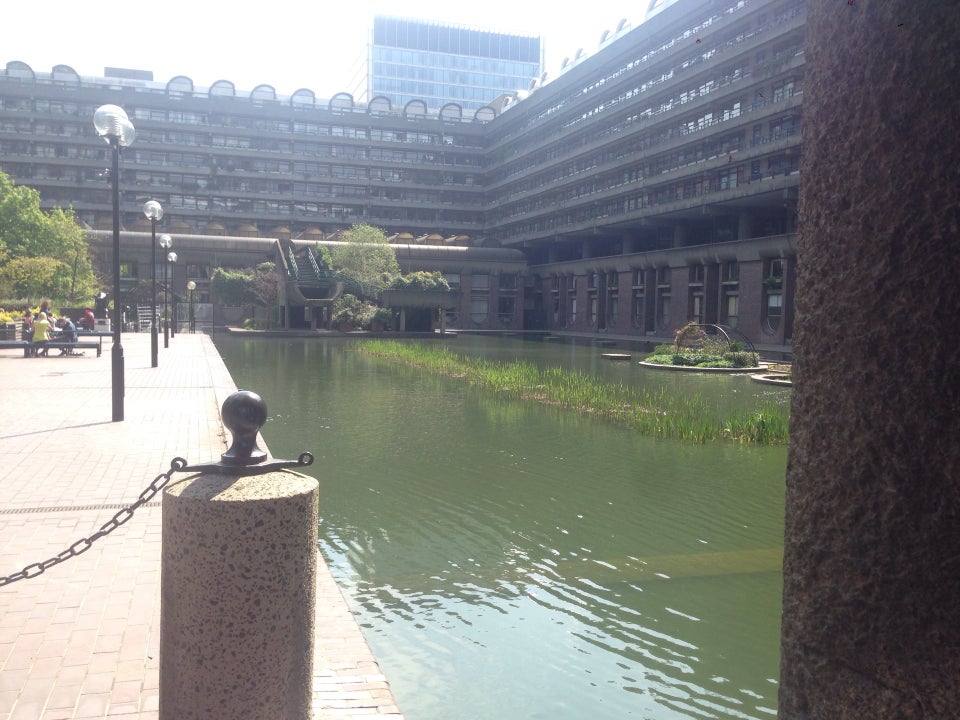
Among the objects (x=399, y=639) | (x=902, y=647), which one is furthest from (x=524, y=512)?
(x=902, y=647)

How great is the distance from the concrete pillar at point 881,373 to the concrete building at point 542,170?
4257 cm

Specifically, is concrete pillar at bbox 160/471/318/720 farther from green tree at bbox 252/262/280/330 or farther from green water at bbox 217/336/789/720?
green tree at bbox 252/262/280/330

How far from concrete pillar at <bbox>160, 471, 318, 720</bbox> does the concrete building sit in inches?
1653

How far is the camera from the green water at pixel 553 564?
5.11 m

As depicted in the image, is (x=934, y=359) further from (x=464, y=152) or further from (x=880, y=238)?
(x=464, y=152)

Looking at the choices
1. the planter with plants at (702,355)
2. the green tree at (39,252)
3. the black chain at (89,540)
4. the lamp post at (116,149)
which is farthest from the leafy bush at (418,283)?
the black chain at (89,540)

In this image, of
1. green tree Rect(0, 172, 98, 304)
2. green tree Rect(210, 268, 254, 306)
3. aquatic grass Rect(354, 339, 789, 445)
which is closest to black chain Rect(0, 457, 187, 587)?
aquatic grass Rect(354, 339, 789, 445)

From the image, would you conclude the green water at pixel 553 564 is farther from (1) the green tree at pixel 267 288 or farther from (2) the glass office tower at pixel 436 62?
(2) the glass office tower at pixel 436 62

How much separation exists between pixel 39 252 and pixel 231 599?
52.9 metres

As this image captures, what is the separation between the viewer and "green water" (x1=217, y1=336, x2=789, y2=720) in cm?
511

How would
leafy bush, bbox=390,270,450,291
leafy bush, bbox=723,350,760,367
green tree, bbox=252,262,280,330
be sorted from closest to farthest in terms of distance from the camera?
leafy bush, bbox=723,350,760,367 < leafy bush, bbox=390,270,450,291 < green tree, bbox=252,262,280,330

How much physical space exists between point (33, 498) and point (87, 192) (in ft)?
271

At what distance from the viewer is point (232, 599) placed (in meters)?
3.19

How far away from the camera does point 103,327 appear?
4594 cm
